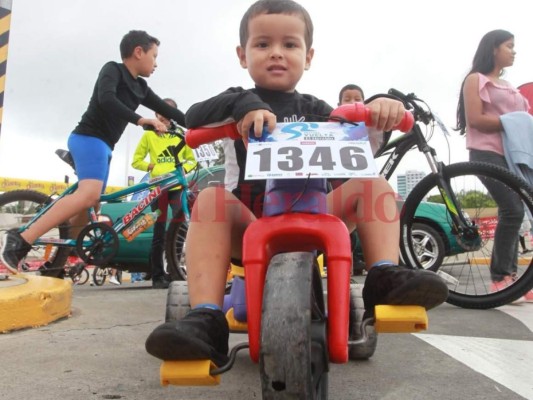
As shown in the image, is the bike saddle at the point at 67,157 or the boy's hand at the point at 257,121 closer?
the boy's hand at the point at 257,121

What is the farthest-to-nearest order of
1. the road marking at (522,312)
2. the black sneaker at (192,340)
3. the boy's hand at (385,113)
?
1. the road marking at (522,312)
2. the boy's hand at (385,113)
3. the black sneaker at (192,340)

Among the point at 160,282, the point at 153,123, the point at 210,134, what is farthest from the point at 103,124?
the point at 210,134

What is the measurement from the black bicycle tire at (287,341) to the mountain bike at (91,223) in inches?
123

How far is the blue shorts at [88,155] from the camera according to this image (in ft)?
12.3

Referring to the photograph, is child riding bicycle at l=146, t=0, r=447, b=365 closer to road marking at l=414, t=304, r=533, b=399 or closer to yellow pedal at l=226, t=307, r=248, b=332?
yellow pedal at l=226, t=307, r=248, b=332

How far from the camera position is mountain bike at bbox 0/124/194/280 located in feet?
13.5

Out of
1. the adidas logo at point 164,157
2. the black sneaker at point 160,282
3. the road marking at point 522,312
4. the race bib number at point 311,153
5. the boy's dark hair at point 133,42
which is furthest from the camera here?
the adidas logo at point 164,157

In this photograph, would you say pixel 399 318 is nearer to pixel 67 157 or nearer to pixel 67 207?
pixel 67 207

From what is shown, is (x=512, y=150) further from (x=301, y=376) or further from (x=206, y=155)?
(x=301, y=376)

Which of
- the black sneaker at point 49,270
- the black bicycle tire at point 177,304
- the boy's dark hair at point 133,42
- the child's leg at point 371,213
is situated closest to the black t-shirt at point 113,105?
the boy's dark hair at point 133,42

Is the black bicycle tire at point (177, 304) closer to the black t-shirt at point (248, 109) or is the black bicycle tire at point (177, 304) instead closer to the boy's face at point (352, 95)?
the black t-shirt at point (248, 109)

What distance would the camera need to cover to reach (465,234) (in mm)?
3170

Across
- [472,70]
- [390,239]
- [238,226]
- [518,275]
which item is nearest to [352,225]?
[390,239]

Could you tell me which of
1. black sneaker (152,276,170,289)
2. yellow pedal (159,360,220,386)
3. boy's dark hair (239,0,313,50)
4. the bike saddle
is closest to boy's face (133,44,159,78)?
the bike saddle
